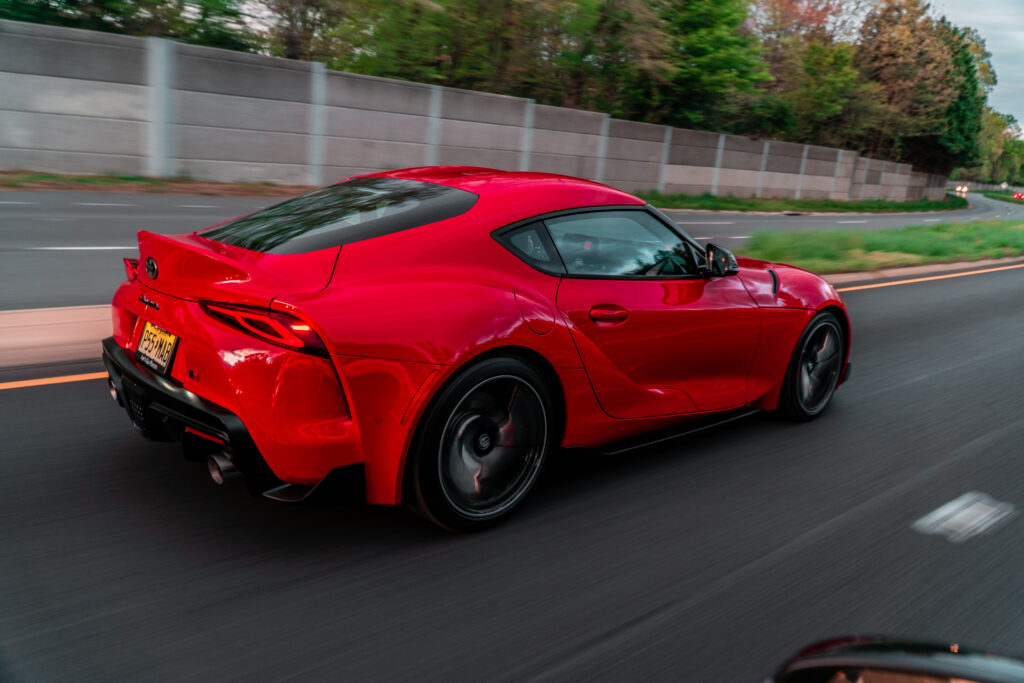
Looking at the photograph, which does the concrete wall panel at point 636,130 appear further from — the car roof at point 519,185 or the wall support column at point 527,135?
the car roof at point 519,185

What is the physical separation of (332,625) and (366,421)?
681 mm

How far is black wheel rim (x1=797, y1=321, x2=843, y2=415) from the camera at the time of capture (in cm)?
509

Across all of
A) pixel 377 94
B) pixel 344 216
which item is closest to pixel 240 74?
pixel 377 94

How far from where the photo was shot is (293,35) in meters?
21.5

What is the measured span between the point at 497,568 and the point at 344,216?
5.14 feet

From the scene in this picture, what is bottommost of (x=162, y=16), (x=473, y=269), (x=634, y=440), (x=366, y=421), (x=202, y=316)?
(x=634, y=440)

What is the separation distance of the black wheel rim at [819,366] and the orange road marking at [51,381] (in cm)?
417

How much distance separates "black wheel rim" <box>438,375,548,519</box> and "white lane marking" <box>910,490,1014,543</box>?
1782 millimetres

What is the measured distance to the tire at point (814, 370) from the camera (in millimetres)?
5008

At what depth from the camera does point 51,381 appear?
484 centimetres

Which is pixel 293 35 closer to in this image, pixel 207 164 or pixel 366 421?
pixel 207 164

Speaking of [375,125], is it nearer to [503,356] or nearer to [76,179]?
[76,179]

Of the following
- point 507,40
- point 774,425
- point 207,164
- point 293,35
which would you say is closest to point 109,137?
point 207,164

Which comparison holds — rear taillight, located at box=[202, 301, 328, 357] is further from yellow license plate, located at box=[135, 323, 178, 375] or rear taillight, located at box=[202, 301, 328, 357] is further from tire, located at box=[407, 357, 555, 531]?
tire, located at box=[407, 357, 555, 531]
